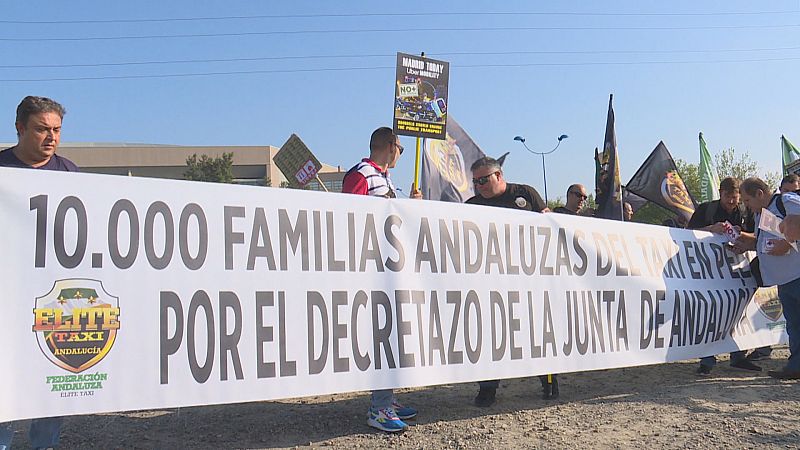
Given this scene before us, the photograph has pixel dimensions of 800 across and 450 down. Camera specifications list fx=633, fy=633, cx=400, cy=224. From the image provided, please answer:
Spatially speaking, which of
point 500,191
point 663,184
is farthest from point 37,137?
point 663,184

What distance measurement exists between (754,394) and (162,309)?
4.40 meters

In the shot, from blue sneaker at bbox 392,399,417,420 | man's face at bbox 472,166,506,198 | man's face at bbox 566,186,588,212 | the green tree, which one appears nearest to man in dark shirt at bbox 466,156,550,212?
man's face at bbox 472,166,506,198

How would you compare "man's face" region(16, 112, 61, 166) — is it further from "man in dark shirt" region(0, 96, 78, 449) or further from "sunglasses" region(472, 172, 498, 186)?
"sunglasses" region(472, 172, 498, 186)

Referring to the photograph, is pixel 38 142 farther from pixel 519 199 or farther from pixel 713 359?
pixel 713 359

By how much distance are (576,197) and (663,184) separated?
3.10 metres

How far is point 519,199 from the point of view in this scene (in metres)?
5.02

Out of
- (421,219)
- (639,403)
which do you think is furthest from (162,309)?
(639,403)

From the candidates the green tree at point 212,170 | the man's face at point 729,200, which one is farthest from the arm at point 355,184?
the green tree at point 212,170

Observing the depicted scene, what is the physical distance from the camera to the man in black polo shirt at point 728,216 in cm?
612

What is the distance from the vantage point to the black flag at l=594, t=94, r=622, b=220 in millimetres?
7988

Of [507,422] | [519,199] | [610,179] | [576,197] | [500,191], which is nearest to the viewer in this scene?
[507,422]

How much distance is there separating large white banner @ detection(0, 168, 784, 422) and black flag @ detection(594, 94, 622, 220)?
2.98 meters

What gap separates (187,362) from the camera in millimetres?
3297

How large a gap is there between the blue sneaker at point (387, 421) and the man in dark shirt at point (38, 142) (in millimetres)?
→ 1841
